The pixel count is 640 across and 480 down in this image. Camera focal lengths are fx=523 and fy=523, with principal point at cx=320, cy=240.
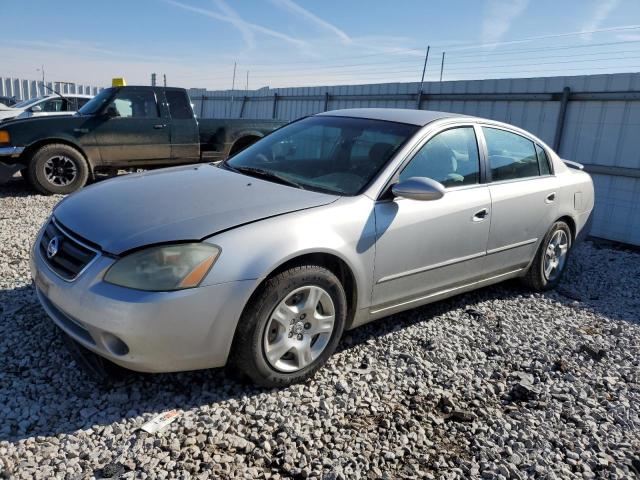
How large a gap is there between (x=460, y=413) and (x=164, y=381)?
1671mm

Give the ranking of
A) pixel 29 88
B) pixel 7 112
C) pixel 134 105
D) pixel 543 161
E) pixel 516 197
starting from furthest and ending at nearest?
pixel 29 88, pixel 7 112, pixel 134 105, pixel 543 161, pixel 516 197

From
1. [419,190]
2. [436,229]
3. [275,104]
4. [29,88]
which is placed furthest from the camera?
[29,88]

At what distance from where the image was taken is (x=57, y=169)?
7797 millimetres

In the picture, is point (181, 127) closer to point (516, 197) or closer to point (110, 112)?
point (110, 112)

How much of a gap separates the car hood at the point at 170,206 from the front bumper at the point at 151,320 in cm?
23

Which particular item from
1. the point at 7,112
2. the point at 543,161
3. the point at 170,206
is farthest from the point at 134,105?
the point at 7,112

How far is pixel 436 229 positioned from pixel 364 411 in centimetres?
132

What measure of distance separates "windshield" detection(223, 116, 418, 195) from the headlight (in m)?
1.05

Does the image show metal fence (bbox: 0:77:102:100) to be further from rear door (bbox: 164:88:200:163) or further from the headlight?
the headlight

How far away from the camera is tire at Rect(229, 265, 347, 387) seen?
2734 millimetres

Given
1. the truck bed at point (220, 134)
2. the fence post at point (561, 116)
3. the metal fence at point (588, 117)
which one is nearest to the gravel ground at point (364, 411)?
the metal fence at point (588, 117)

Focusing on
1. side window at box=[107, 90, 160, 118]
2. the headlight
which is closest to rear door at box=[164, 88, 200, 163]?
side window at box=[107, 90, 160, 118]

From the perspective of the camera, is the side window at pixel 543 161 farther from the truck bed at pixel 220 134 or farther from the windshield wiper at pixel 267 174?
the truck bed at pixel 220 134

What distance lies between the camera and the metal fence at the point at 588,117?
7.09m
